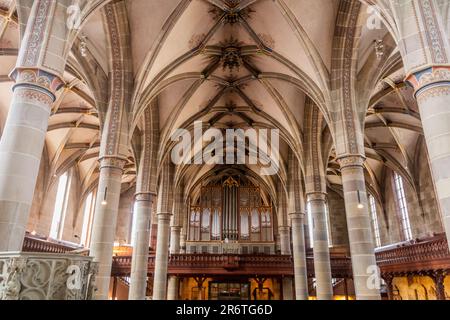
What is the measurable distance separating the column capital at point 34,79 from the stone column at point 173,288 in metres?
16.8

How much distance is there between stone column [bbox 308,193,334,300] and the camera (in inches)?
556

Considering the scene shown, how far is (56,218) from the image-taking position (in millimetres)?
21891

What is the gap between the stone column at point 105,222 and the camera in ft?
32.8

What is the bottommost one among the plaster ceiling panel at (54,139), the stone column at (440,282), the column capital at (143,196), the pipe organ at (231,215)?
the stone column at (440,282)

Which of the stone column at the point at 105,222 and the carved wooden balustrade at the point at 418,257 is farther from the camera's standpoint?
the carved wooden balustrade at the point at 418,257

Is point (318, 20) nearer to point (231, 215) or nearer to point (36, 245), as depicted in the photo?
point (36, 245)

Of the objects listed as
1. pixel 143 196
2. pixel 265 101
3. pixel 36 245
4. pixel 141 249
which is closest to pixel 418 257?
pixel 265 101

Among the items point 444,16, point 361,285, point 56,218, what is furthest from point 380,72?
point 56,218

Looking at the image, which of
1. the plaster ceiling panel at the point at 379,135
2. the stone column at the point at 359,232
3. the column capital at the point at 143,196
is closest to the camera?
the stone column at the point at 359,232

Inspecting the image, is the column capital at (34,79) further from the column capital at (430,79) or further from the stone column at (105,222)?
the column capital at (430,79)

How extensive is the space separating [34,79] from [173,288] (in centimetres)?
1715

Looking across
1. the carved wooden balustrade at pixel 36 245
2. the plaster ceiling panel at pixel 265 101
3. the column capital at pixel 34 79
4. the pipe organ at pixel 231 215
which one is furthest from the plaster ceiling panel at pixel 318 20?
the pipe organ at pixel 231 215

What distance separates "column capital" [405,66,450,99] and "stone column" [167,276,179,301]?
18247mm
